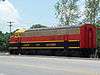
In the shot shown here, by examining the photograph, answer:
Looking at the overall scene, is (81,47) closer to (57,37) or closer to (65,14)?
(57,37)

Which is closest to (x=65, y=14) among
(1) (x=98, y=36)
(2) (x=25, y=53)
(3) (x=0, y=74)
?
(2) (x=25, y=53)

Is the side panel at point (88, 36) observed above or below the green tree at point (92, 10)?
below

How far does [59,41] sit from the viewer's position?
42.8 meters

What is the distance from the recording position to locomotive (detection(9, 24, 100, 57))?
40719mm

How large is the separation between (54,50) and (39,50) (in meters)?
2.74

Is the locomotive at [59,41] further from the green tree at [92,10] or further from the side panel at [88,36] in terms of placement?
the green tree at [92,10]

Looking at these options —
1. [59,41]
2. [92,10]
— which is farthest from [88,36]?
[92,10]

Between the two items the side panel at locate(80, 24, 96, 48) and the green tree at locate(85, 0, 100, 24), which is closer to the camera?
the side panel at locate(80, 24, 96, 48)

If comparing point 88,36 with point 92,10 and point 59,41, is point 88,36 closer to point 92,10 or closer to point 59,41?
point 59,41

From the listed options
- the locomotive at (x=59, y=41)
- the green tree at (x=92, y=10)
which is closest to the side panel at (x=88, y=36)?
the locomotive at (x=59, y=41)

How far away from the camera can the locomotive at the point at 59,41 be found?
40.7 m

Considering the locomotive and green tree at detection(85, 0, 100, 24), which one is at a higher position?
green tree at detection(85, 0, 100, 24)

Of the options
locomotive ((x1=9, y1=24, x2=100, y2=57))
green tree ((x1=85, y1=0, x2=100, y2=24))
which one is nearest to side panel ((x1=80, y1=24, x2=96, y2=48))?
locomotive ((x1=9, y1=24, x2=100, y2=57))

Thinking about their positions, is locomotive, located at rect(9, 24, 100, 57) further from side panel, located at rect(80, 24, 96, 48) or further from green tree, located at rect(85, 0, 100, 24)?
green tree, located at rect(85, 0, 100, 24)
